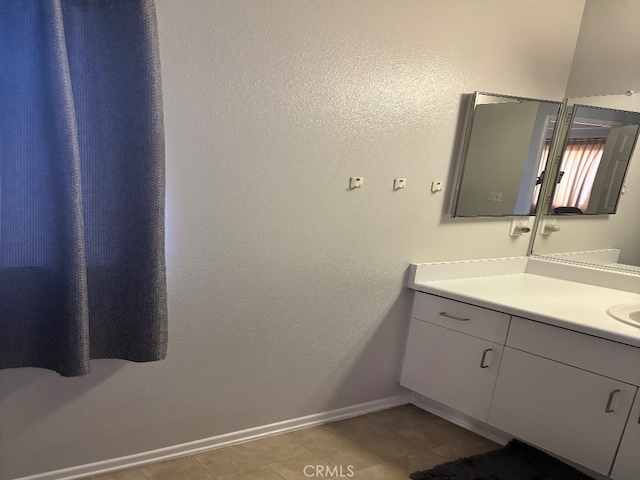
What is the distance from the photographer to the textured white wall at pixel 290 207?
5.70 feet

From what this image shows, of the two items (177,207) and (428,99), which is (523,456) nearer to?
(428,99)

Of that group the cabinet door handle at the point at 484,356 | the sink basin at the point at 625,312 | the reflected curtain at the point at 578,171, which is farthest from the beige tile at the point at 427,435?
the reflected curtain at the point at 578,171

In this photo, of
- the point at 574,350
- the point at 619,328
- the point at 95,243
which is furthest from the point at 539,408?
the point at 95,243

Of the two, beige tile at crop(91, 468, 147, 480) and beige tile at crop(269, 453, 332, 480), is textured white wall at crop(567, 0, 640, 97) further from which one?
beige tile at crop(91, 468, 147, 480)

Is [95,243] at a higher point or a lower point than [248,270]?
higher

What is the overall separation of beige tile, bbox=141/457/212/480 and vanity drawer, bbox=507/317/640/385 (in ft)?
4.75

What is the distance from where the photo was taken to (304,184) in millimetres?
2047

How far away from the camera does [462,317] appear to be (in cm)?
228

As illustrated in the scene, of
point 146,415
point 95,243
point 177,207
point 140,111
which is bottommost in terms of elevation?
point 146,415

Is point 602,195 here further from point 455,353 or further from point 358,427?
point 358,427

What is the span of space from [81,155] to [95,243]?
Answer: 0.29m

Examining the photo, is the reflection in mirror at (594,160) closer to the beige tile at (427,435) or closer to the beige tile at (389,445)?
the beige tile at (427,435)

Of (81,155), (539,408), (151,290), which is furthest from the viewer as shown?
(539,408)

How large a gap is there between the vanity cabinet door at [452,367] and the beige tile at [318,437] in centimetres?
51
